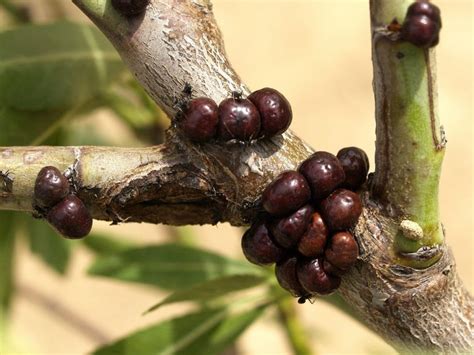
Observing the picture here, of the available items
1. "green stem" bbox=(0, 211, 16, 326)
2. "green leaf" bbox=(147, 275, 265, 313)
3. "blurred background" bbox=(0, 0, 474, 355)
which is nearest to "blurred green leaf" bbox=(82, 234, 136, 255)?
"green stem" bbox=(0, 211, 16, 326)

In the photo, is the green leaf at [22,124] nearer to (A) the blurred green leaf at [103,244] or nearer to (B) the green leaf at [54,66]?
(B) the green leaf at [54,66]

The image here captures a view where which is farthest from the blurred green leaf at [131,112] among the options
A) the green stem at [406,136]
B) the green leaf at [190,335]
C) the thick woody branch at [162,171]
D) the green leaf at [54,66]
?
the green stem at [406,136]

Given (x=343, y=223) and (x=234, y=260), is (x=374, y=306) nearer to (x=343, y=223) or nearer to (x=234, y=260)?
(x=343, y=223)

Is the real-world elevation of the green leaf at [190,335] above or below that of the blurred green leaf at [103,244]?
above

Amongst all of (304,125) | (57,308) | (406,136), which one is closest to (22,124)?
(406,136)

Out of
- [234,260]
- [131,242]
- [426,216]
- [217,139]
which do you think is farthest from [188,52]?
[131,242]

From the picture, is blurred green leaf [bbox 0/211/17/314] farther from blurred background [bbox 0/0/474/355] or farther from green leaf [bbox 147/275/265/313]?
blurred background [bbox 0/0/474/355]
